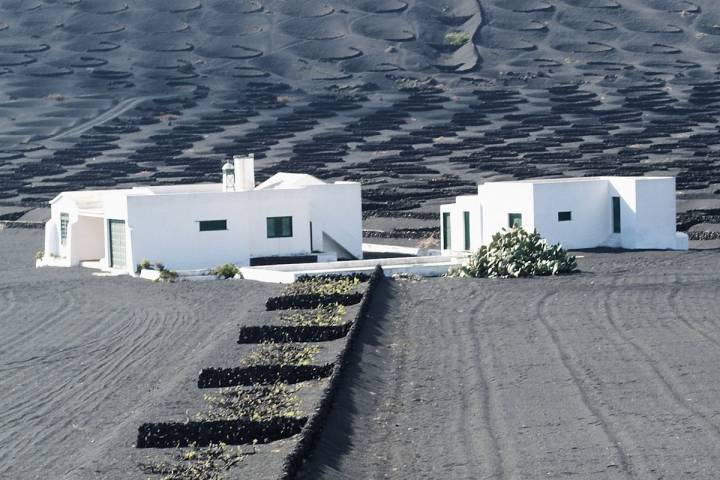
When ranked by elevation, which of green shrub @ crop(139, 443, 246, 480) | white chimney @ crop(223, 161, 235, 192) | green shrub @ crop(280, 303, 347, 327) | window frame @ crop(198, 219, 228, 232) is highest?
white chimney @ crop(223, 161, 235, 192)

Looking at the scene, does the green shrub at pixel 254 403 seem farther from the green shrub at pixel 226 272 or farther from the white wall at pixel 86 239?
the white wall at pixel 86 239

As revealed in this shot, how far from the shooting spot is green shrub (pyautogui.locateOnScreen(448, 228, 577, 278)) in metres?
37.3

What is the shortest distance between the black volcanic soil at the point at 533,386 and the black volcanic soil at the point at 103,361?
7.37ft

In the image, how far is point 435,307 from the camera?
31.9 meters

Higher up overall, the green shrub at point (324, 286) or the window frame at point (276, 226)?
the window frame at point (276, 226)

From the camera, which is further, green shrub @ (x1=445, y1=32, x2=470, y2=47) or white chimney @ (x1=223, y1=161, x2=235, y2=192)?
green shrub @ (x1=445, y1=32, x2=470, y2=47)

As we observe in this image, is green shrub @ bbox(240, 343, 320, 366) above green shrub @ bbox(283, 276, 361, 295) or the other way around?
the other way around

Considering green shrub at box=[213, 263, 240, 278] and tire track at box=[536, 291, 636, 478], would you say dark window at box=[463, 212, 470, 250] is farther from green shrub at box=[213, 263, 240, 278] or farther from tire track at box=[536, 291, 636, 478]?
tire track at box=[536, 291, 636, 478]

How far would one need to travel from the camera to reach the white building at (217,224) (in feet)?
140

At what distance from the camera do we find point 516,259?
1475 inches

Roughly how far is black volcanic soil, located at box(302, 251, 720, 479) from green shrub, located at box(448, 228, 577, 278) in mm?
2236

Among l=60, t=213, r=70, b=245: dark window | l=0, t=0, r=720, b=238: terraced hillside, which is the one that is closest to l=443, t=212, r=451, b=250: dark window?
l=0, t=0, r=720, b=238: terraced hillside

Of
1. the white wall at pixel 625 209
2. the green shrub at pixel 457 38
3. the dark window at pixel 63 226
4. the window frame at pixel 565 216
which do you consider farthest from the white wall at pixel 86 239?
the green shrub at pixel 457 38

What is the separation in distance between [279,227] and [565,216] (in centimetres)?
953
